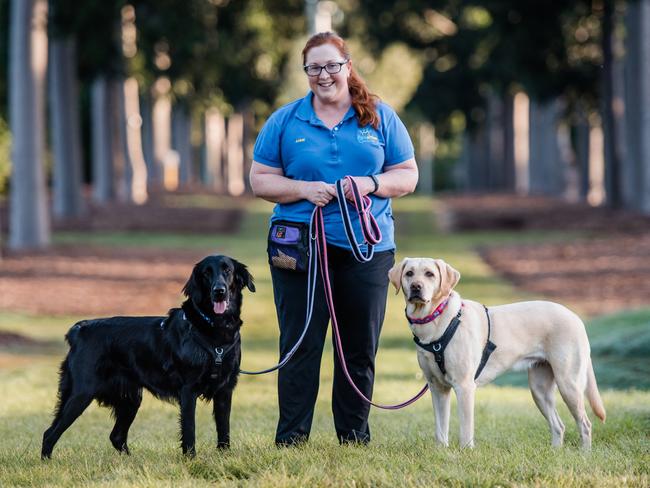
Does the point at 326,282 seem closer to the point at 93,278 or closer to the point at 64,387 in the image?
the point at 64,387

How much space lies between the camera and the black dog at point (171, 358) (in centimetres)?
730

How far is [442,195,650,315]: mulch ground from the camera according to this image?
808 inches

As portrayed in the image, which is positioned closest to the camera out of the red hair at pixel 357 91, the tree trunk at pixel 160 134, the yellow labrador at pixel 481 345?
the red hair at pixel 357 91

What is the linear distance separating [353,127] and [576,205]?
31826mm

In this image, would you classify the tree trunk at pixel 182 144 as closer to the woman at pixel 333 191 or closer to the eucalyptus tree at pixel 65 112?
the eucalyptus tree at pixel 65 112

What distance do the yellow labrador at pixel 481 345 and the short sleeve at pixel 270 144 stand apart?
1000 millimetres

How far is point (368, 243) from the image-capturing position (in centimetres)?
730

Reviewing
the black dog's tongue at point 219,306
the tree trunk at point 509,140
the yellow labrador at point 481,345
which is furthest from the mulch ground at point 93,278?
the tree trunk at point 509,140

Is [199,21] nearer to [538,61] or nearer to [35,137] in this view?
[35,137]

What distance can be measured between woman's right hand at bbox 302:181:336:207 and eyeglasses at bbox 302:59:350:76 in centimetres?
66

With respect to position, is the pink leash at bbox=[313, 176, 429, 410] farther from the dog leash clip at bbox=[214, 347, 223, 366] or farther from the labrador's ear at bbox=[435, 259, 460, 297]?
the dog leash clip at bbox=[214, 347, 223, 366]

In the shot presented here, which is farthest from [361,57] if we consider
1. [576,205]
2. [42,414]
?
[42,414]

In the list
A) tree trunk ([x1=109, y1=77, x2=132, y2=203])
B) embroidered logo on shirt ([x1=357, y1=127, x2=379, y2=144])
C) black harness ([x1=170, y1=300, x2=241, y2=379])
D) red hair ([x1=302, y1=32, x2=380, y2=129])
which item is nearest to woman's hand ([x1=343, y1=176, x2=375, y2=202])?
embroidered logo on shirt ([x1=357, y1=127, x2=379, y2=144])

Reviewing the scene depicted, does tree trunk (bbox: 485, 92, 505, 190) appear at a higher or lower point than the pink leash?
higher
